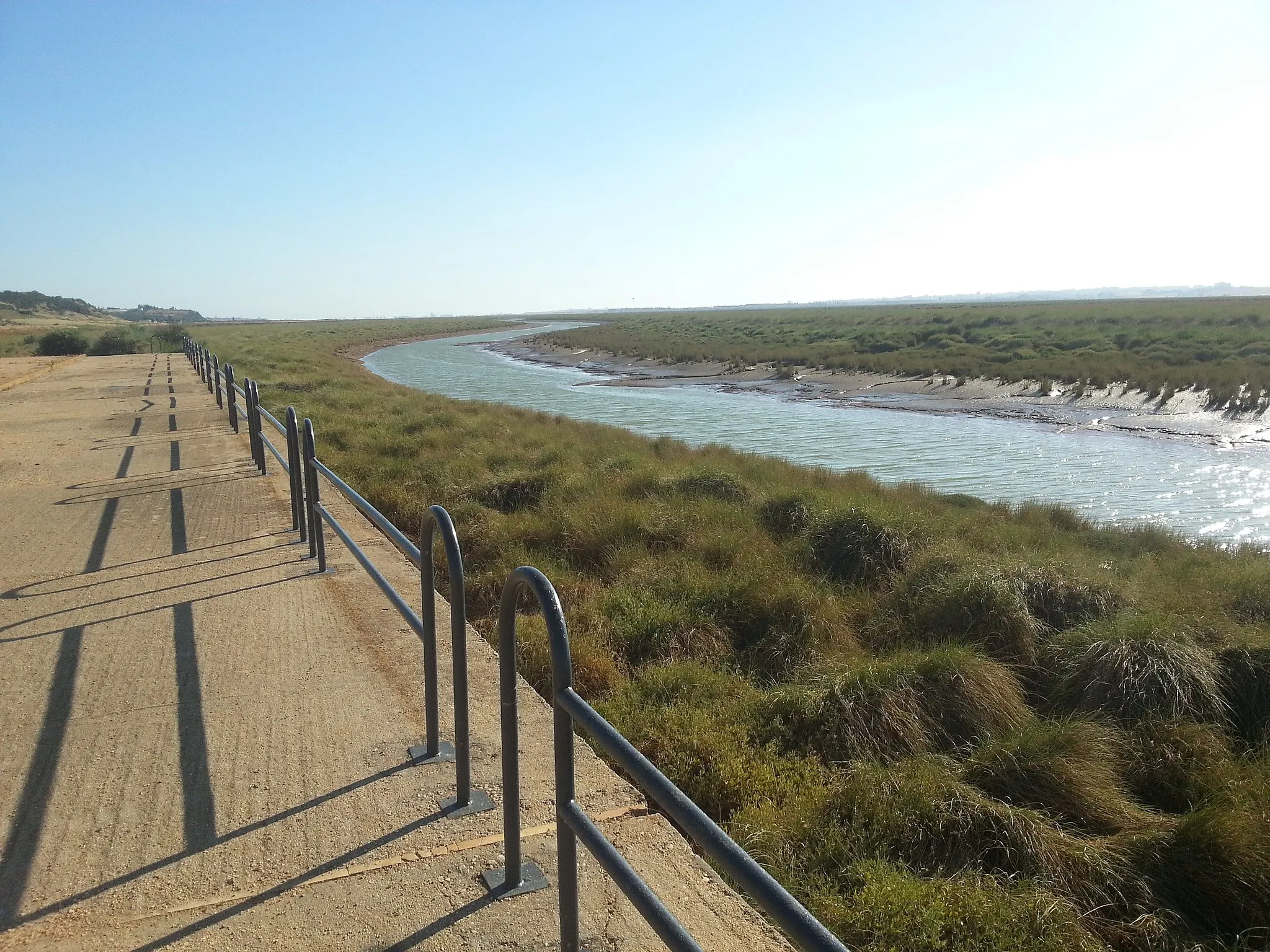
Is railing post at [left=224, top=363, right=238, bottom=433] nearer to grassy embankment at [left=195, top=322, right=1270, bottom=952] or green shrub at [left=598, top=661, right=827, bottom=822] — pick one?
grassy embankment at [left=195, top=322, right=1270, bottom=952]

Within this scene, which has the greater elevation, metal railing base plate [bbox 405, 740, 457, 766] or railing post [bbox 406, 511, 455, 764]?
railing post [bbox 406, 511, 455, 764]

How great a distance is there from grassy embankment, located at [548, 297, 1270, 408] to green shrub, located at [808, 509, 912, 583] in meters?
20.2

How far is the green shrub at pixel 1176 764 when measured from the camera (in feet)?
15.9

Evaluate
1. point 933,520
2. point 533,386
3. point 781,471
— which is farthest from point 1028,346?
point 933,520

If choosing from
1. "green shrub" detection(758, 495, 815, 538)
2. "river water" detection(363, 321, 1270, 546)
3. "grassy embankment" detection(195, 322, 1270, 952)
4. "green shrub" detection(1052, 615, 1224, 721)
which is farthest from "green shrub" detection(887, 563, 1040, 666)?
"river water" detection(363, 321, 1270, 546)

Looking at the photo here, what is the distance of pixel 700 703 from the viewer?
5.44m

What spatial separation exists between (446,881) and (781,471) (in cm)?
1174

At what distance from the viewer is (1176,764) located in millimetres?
5094

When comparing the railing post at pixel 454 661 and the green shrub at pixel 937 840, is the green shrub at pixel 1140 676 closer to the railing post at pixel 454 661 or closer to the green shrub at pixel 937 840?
the green shrub at pixel 937 840

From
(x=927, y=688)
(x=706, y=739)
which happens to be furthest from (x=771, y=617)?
(x=706, y=739)

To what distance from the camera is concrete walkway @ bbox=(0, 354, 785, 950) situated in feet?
9.25

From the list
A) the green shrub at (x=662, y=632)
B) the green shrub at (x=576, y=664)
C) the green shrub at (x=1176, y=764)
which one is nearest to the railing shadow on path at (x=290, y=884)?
the green shrub at (x=576, y=664)

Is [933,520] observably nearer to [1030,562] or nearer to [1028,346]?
[1030,562]

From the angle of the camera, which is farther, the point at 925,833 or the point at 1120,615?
the point at 1120,615
